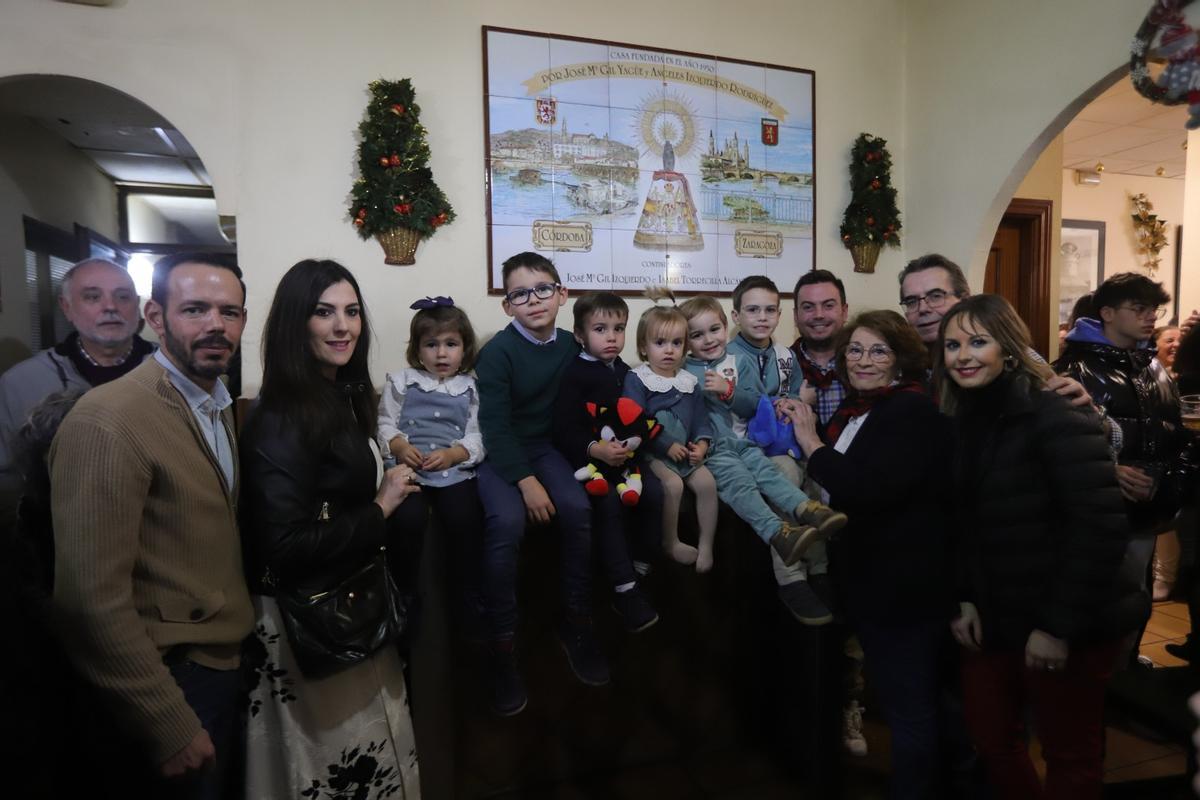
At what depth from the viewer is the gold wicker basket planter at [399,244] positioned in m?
3.31

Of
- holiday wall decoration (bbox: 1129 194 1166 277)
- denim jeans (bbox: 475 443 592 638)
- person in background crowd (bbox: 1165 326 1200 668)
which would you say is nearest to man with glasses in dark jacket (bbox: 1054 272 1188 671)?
person in background crowd (bbox: 1165 326 1200 668)

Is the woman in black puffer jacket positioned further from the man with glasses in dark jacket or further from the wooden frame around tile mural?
the wooden frame around tile mural

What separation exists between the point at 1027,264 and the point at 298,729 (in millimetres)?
5498

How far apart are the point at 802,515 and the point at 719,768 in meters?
1.12

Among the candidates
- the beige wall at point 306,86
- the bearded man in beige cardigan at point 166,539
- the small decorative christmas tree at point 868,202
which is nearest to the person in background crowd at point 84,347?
the beige wall at point 306,86

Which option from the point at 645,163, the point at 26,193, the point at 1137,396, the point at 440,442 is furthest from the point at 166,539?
the point at 26,193

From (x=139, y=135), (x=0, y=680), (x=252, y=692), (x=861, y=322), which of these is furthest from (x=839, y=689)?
(x=139, y=135)

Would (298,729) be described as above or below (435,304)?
below

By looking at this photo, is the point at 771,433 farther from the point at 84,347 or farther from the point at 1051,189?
the point at 1051,189

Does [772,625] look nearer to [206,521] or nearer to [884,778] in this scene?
[884,778]

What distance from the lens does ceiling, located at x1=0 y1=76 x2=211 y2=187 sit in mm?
3543

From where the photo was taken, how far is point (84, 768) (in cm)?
120

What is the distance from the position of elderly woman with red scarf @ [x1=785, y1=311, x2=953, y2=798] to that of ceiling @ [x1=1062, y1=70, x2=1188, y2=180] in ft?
15.3

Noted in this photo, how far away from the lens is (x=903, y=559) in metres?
1.81
